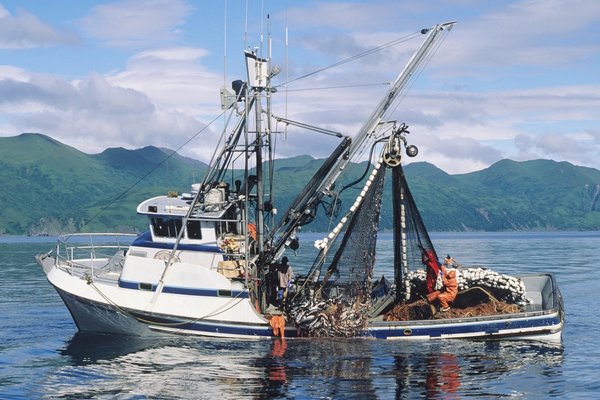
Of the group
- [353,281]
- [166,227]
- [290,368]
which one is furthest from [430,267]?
[166,227]

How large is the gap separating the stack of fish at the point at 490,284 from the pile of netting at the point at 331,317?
7.81ft

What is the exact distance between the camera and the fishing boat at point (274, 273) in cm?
2523

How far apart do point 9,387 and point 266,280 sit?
9370 mm

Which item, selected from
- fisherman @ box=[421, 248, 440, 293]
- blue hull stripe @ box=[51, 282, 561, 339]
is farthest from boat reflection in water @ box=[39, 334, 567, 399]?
fisherman @ box=[421, 248, 440, 293]

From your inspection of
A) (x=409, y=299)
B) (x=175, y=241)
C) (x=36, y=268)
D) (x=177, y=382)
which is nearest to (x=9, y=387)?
(x=177, y=382)

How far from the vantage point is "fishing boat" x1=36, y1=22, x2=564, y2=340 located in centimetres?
2523

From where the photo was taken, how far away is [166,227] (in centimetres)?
2727

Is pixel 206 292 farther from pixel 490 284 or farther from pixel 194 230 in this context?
pixel 490 284

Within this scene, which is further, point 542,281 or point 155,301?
point 542,281

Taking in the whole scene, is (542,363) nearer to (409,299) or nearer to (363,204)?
(409,299)

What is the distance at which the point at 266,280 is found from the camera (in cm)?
2662

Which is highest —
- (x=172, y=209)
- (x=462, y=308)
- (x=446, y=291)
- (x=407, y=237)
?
(x=172, y=209)

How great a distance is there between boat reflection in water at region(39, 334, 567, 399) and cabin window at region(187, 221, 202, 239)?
3609mm

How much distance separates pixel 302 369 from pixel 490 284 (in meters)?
8.20
